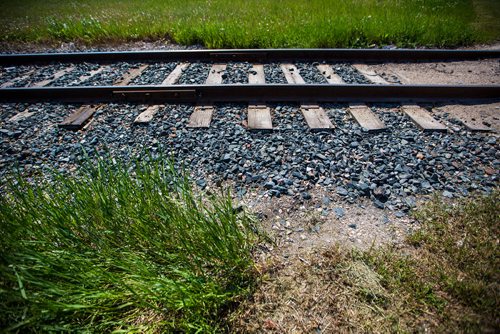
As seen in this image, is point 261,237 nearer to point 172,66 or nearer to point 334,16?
point 172,66

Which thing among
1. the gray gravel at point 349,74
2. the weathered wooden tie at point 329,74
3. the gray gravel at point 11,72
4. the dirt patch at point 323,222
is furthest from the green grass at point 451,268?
the gray gravel at point 11,72

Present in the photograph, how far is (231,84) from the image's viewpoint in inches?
168

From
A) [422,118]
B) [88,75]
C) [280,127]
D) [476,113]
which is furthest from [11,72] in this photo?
[476,113]

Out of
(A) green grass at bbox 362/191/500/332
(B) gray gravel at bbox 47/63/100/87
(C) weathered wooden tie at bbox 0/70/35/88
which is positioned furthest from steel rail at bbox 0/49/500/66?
(A) green grass at bbox 362/191/500/332

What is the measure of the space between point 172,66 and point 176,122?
2.43 metres

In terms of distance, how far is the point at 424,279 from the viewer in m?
1.82

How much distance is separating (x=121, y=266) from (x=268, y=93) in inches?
129

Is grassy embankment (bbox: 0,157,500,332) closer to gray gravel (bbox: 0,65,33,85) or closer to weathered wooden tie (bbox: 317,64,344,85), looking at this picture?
weathered wooden tie (bbox: 317,64,344,85)

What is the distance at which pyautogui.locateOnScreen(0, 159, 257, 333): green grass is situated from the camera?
5.00ft

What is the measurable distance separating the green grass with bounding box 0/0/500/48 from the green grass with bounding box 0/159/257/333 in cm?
540

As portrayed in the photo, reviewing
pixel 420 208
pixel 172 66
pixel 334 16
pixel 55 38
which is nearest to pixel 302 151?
pixel 420 208

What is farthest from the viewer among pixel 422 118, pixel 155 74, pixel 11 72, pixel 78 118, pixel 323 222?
pixel 11 72

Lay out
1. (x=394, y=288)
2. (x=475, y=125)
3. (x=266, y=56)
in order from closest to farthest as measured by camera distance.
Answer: (x=394, y=288), (x=475, y=125), (x=266, y=56)

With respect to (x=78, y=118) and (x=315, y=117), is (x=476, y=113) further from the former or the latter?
(x=78, y=118)
